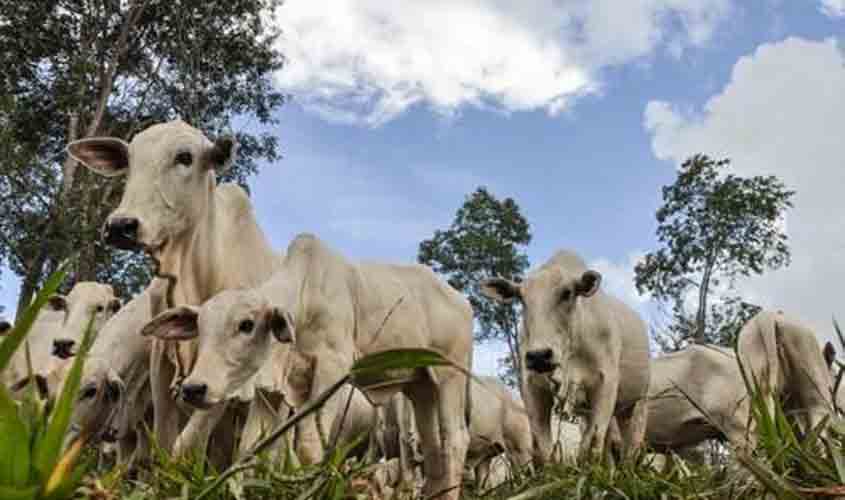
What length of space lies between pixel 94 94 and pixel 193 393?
15921mm

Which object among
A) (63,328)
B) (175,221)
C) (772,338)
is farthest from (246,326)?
(772,338)

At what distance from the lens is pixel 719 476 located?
7.95 ft

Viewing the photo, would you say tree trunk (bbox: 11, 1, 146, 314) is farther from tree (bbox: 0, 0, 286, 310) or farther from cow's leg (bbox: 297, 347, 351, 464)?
cow's leg (bbox: 297, 347, 351, 464)

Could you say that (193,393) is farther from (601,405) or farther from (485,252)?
(485,252)

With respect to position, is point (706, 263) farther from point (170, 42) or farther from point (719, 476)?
point (719, 476)

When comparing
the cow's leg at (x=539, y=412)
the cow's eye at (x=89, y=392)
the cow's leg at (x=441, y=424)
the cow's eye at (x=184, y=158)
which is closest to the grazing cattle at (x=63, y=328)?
the cow's eye at (x=89, y=392)

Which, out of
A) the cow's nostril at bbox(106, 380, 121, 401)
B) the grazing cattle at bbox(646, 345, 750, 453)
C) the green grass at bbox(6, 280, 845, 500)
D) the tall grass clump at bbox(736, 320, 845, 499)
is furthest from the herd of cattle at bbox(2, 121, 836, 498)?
the grazing cattle at bbox(646, 345, 750, 453)

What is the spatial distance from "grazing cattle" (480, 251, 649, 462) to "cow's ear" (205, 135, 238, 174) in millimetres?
2321

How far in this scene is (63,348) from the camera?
5273mm

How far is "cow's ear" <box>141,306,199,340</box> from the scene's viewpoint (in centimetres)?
427

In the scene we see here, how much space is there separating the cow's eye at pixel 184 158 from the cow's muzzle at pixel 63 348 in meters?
1.30

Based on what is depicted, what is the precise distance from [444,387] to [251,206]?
189 centimetres

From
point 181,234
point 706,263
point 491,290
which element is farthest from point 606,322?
point 706,263

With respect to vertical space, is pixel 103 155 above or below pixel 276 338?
above
